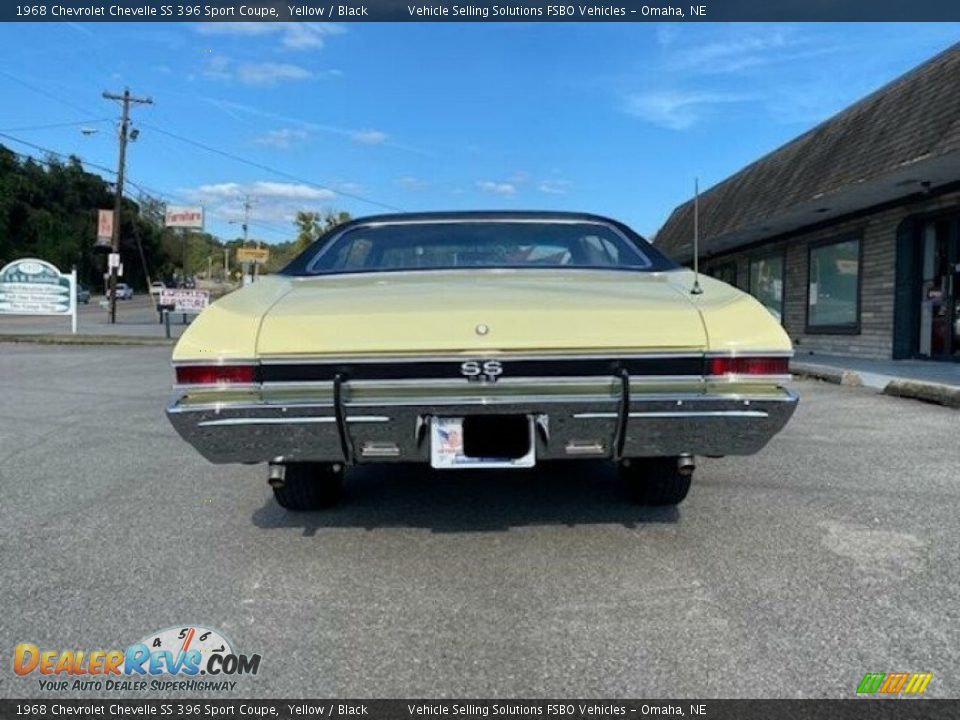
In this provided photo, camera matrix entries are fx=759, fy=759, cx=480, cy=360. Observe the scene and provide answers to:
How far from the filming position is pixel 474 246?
4.21 m

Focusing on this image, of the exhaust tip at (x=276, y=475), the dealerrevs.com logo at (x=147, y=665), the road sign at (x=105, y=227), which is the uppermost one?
the road sign at (x=105, y=227)

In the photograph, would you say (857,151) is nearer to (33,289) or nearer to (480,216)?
(480,216)

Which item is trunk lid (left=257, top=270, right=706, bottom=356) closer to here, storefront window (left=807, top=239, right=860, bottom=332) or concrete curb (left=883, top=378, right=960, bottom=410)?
concrete curb (left=883, top=378, right=960, bottom=410)

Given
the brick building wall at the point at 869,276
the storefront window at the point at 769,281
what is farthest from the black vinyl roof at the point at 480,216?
the storefront window at the point at 769,281

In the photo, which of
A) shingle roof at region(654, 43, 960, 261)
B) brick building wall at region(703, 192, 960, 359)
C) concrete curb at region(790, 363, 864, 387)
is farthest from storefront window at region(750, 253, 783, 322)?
concrete curb at region(790, 363, 864, 387)

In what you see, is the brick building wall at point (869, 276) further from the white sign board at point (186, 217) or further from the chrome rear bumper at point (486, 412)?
the white sign board at point (186, 217)

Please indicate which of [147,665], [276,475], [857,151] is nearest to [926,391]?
[857,151]

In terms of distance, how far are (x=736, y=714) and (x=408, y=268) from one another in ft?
8.40

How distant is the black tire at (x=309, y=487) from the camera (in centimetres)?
369

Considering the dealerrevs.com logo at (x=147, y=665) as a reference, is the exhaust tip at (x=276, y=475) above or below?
above

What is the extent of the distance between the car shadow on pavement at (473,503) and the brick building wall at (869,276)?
9685 millimetres

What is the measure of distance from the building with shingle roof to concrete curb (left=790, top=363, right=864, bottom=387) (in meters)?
2.44

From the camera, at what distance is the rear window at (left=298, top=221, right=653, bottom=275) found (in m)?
4.07

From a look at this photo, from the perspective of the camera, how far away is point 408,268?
3928 mm
